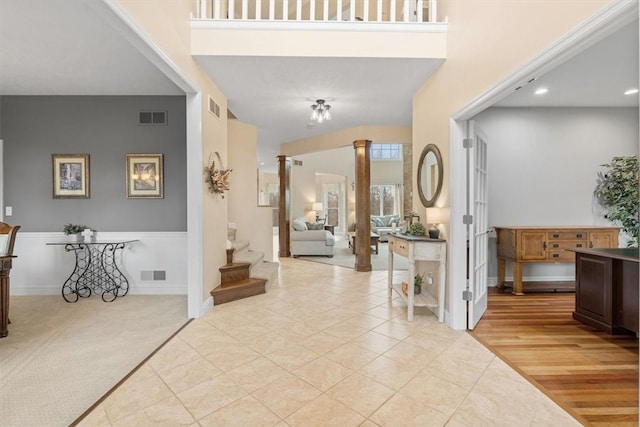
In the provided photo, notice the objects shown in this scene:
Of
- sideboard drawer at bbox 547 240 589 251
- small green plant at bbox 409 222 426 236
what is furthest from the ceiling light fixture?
sideboard drawer at bbox 547 240 589 251

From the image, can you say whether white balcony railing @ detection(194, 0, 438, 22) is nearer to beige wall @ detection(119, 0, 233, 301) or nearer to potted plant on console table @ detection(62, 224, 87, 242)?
beige wall @ detection(119, 0, 233, 301)

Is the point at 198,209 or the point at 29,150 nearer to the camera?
the point at 198,209

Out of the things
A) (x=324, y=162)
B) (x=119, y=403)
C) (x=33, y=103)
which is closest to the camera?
(x=119, y=403)

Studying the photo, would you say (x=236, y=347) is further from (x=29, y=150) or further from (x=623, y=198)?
(x=623, y=198)

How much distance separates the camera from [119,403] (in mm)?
1781

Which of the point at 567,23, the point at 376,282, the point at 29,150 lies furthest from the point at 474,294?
the point at 29,150

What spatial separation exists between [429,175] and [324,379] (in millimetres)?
2519

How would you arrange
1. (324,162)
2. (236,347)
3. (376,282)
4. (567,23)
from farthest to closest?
(324,162) < (376,282) < (236,347) < (567,23)

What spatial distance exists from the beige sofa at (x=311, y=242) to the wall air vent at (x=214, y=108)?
155 inches

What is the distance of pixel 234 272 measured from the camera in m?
3.94

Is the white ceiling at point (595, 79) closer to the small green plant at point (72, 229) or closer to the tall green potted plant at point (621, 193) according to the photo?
the tall green potted plant at point (621, 193)

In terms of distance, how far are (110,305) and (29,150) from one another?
2.47 metres

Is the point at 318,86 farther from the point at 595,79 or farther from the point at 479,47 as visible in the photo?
the point at 595,79

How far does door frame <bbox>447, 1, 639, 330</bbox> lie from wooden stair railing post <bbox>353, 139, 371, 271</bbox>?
253 centimetres
